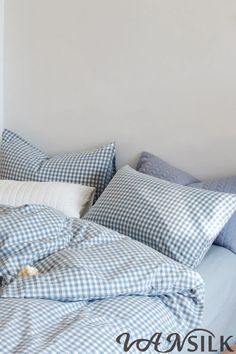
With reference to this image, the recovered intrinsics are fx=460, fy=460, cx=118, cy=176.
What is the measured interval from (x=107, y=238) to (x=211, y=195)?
15.6 inches

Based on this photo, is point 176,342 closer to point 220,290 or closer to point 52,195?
point 220,290

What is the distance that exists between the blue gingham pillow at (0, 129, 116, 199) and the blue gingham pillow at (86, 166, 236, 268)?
1.37ft

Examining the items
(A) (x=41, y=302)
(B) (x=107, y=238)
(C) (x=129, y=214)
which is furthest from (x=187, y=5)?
(A) (x=41, y=302)

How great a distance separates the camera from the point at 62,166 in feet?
6.99

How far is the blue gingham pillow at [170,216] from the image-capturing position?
1.48 meters

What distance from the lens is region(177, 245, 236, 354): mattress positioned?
1455 mm

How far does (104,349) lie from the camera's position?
1.03 metres

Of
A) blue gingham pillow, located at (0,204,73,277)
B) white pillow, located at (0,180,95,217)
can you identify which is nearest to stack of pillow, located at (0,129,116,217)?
white pillow, located at (0,180,95,217)

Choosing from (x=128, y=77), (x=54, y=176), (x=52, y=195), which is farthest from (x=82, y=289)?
(x=128, y=77)

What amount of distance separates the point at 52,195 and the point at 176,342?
0.92 metres

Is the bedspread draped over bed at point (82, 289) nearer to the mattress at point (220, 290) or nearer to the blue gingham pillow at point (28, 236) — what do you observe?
the blue gingham pillow at point (28, 236)

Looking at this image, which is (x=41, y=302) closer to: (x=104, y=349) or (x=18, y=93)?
(x=104, y=349)

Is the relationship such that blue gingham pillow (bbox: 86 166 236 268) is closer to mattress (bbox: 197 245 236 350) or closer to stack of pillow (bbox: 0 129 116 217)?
mattress (bbox: 197 245 236 350)


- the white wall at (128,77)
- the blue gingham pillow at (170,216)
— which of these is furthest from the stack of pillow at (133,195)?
the white wall at (128,77)
